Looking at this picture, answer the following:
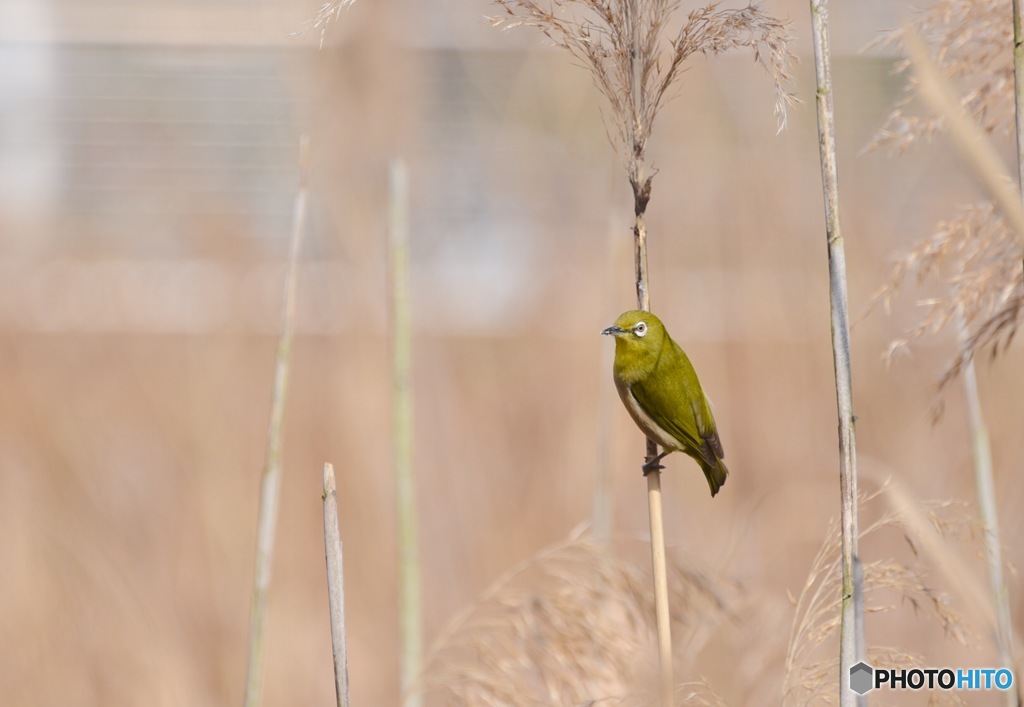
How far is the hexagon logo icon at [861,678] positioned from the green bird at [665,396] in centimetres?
44

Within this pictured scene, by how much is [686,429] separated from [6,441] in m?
2.44

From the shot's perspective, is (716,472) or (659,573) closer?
(659,573)

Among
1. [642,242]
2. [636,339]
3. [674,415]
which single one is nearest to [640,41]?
[642,242]

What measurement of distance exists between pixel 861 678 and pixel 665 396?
57cm

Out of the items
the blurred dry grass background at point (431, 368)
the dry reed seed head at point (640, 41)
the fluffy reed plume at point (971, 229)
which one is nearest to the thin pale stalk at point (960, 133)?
the dry reed seed head at point (640, 41)

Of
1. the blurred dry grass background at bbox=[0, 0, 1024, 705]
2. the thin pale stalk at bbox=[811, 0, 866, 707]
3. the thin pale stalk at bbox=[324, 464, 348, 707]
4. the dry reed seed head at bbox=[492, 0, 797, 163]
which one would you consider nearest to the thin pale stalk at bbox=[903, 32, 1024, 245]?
the thin pale stalk at bbox=[811, 0, 866, 707]

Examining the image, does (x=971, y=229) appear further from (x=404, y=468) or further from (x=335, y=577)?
(x=335, y=577)

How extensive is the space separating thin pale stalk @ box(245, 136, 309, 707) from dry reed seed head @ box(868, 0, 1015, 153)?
31.7 inches

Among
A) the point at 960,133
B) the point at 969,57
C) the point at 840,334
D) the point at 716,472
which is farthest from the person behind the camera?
the point at 716,472

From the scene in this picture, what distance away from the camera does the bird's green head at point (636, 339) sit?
1.47m

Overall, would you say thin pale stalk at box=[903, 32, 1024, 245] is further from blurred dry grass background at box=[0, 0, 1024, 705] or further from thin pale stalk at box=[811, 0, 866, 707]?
blurred dry grass background at box=[0, 0, 1024, 705]

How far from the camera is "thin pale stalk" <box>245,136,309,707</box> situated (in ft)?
4.49

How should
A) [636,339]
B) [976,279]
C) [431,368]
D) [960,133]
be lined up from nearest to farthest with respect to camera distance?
1. [960,133]
2. [976,279]
3. [636,339]
4. [431,368]

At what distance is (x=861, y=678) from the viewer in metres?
1.16
